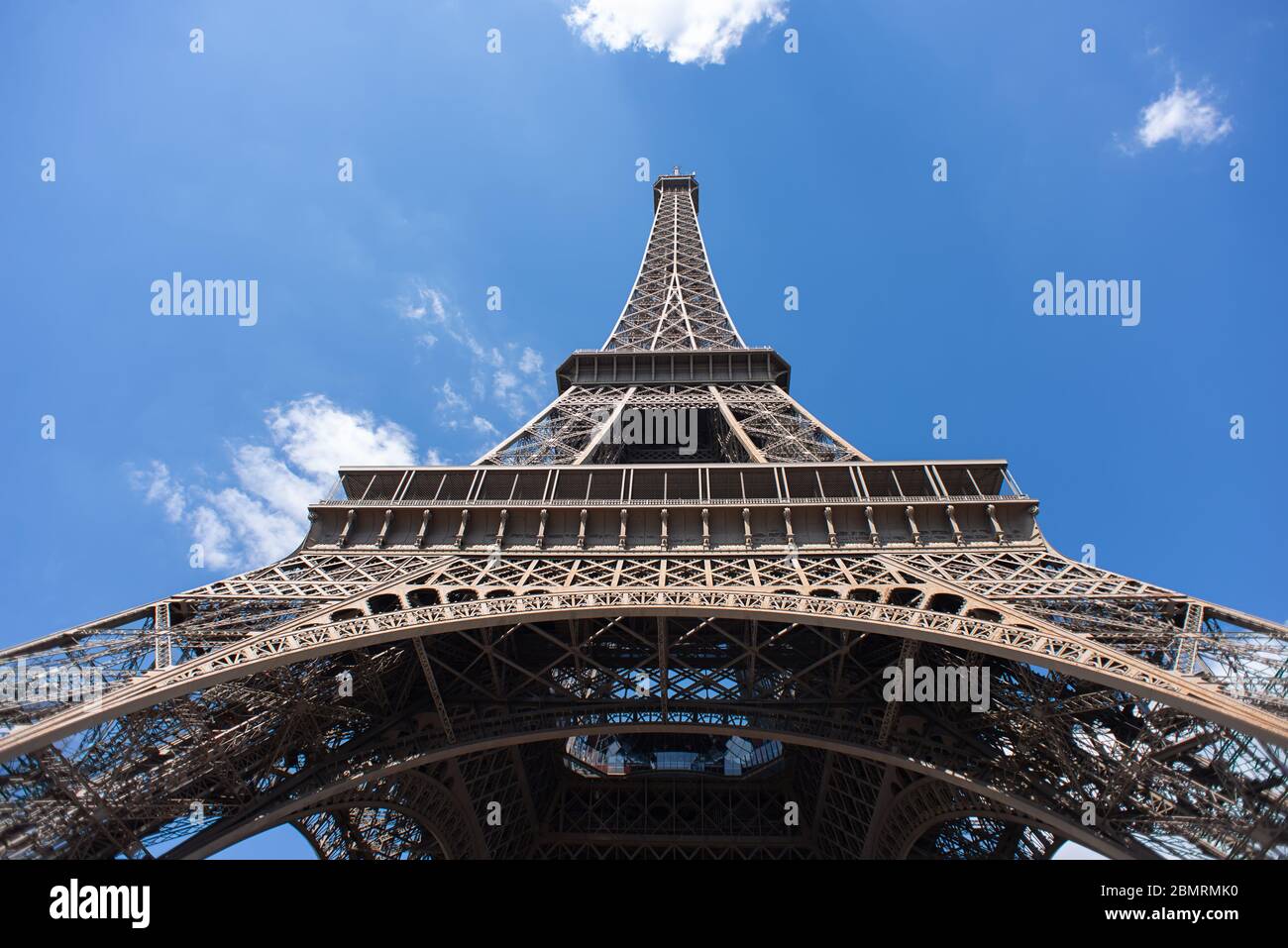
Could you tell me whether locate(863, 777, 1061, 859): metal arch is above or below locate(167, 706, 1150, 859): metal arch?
below

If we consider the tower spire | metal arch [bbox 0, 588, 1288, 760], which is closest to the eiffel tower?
metal arch [bbox 0, 588, 1288, 760]

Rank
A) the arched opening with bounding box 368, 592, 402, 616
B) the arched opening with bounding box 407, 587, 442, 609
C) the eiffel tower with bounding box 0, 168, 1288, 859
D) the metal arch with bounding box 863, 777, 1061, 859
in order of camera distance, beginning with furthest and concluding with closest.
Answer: the arched opening with bounding box 407, 587, 442, 609
the arched opening with bounding box 368, 592, 402, 616
the metal arch with bounding box 863, 777, 1061, 859
the eiffel tower with bounding box 0, 168, 1288, 859

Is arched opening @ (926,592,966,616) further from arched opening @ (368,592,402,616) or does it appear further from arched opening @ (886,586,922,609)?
arched opening @ (368,592,402,616)

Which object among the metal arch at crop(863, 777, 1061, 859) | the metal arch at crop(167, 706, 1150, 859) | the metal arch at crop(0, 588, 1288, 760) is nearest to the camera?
the metal arch at crop(0, 588, 1288, 760)

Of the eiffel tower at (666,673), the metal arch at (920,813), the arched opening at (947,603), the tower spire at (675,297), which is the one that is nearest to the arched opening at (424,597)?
the eiffel tower at (666,673)

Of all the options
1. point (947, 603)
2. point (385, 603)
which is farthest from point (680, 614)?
point (385, 603)

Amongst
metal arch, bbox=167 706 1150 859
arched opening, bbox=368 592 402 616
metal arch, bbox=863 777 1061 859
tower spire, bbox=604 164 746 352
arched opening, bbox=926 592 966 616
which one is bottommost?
metal arch, bbox=863 777 1061 859

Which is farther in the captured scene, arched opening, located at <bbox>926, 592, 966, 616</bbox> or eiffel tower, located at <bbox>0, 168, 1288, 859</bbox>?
arched opening, located at <bbox>926, 592, 966, 616</bbox>

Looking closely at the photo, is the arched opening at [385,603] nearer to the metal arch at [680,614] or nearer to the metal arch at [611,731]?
the metal arch at [680,614]
